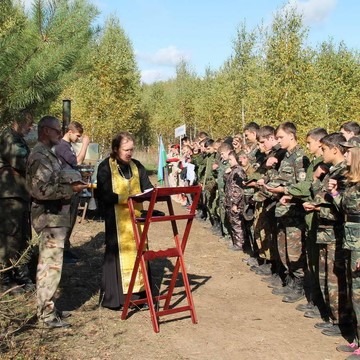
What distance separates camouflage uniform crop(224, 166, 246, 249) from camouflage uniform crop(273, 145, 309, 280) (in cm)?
253

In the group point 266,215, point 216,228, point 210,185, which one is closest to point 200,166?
point 210,185

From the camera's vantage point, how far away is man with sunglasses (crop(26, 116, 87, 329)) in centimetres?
484

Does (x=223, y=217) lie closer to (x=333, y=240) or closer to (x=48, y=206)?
(x=333, y=240)

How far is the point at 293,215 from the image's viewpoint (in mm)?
6062

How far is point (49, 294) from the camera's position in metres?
4.91

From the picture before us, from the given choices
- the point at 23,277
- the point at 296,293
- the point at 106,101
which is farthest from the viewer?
the point at 106,101

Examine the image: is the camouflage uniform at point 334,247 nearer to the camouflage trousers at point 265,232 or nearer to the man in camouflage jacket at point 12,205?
the camouflage trousers at point 265,232

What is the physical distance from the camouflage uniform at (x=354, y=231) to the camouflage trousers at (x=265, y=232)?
2551mm

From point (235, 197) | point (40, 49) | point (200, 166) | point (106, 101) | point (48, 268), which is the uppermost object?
point (106, 101)

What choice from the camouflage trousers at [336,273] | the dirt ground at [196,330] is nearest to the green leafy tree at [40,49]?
the dirt ground at [196,330]

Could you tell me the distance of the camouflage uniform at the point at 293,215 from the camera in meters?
6.04

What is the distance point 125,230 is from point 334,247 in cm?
222

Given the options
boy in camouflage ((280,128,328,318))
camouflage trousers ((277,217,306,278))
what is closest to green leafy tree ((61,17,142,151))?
camouflage trousers ((277,217,306,278))

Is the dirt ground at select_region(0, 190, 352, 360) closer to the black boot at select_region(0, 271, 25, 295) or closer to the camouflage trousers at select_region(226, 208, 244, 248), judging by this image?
the black boot at select_region(0, 271, 25, 295)
